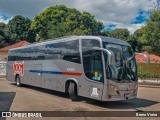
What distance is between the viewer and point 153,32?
32.3 meters

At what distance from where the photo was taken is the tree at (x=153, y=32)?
105ft

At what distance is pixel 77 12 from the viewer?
72.3m

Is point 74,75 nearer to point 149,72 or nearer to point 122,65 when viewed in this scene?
point 122,65

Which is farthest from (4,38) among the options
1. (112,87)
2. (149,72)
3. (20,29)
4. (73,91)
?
(112,87)

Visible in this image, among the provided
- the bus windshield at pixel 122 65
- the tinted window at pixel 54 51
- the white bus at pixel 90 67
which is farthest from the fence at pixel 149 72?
the bus windshield at pixel 122 65

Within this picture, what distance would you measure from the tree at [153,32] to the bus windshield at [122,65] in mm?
18902

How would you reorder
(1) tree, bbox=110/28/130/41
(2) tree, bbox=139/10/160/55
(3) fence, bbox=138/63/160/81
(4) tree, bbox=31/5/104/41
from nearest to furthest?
(3) fence, bbox=138/63/160/81
(2) tree, bbox=139/10/160/55
(4) tree, bbox=31/5/104/41
(1) tree, bbox=110/28/130/41

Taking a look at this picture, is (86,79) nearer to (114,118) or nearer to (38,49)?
(114,118)

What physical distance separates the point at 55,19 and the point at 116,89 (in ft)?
194

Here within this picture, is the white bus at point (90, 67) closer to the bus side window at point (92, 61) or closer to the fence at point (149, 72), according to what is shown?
the bus side window at point (92, 61)

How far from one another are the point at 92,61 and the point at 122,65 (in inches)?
59.9

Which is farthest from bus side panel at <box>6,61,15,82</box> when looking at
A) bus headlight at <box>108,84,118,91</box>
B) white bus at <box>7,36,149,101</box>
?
bus headlight at <box>108,84,118,91</box>

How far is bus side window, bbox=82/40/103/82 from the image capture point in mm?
13106

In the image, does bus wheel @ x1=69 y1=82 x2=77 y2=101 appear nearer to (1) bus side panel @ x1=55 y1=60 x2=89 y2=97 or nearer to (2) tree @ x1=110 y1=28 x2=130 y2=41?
(1) bus side panel @ x1=55 y1=60 x2=89 y2=97
